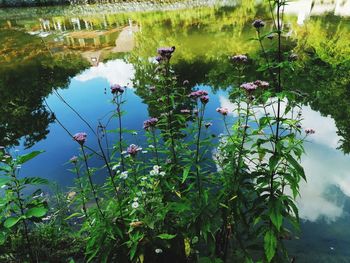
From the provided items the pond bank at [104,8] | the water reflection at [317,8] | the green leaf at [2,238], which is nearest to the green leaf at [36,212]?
the green leaf at [2,238]

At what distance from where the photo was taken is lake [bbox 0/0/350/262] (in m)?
4.94

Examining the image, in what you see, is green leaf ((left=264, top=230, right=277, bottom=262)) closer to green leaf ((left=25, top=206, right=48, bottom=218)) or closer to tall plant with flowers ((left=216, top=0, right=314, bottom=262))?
tall plant with flowers ((left=216, top=0, right=314, bottom=262))

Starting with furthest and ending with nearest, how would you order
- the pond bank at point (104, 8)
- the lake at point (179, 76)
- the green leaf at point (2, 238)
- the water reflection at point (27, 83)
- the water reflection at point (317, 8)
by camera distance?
the pond bank at point (104, 8), the water reflection at point (317, 8), the water reflection at point (27, 83), the lake at point (179, 76), the green leaf at point (2, 238)

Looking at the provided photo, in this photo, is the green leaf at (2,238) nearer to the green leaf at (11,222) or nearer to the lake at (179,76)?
the green leaf at (11,222)

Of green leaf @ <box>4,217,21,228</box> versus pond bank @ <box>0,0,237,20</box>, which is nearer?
green leaf @ <box>4,217,21,228</box>

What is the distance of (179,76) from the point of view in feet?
32.7

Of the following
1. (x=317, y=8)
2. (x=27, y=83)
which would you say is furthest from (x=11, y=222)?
(x=317, y=8)

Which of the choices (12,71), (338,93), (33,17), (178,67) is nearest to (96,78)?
(178,67)

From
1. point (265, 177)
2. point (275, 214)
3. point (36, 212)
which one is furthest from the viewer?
point (265, 177)

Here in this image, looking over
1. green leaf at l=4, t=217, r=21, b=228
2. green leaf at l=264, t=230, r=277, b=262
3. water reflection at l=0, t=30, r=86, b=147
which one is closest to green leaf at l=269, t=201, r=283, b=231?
green leaf at l=264, t=230, r=277, b=262

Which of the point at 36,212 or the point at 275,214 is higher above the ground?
the point at 36,212

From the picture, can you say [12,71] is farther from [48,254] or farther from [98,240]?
[98,240]

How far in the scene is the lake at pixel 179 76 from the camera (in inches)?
194

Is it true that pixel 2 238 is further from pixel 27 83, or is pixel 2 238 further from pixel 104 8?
pixel 104 8
